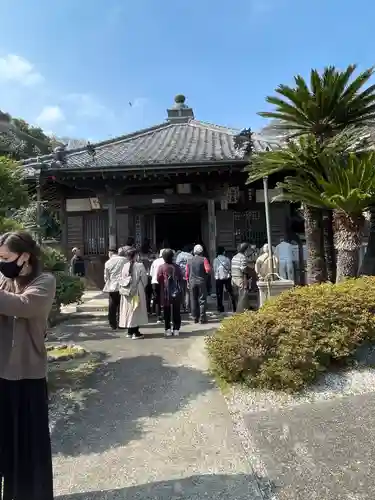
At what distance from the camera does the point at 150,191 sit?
1253cm

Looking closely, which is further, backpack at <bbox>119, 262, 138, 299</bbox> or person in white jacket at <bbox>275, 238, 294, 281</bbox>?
person in white jacket at <bbox>275, 238, 294, 281</bbox>

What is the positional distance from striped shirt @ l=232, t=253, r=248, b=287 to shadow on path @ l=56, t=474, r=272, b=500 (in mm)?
5863

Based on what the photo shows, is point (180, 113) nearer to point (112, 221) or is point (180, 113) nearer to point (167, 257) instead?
point (112, 221)

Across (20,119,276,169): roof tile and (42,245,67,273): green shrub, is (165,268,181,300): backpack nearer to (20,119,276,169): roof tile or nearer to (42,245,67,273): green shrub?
(42,245,67,273): green shrub

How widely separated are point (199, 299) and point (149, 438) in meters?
4.90

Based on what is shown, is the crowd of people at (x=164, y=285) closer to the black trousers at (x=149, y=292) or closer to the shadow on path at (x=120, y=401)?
the black trousers at (x=149, y=292)

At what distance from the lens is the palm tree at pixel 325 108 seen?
Answer: 7.18 metres

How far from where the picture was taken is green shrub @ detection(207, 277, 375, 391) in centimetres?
448

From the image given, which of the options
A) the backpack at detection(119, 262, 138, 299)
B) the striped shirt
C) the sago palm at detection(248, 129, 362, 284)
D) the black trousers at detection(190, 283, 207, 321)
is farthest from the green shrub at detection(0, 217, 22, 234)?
the striped shirt

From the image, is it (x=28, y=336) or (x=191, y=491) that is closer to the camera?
(x=28, y=336)

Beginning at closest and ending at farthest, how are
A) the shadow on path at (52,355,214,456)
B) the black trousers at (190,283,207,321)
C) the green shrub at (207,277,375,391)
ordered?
the shadow on path at (52,355,214,456) < the green shrub at (207,277,375,391) < the black trousers at (190,283,207,321)

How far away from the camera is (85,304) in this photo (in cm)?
1051

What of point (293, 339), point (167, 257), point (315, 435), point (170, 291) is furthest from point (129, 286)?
point (315, 435)

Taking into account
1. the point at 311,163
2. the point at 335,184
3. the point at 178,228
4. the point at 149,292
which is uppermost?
the point at 311,163
